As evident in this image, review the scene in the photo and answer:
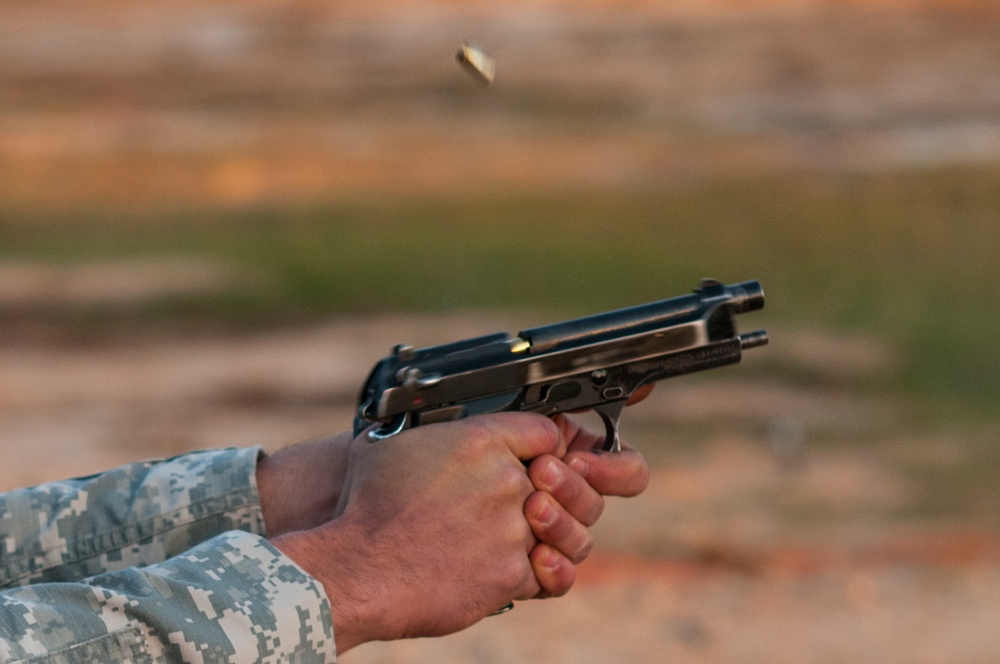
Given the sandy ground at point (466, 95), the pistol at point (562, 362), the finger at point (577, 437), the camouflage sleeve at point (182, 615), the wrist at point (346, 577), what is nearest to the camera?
the camouflage sleeve at point (182, 615)

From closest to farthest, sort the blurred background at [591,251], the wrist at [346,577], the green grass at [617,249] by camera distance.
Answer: the wrist at [346,577] < the blurred background at [591,251] < the green grass at [617,249]

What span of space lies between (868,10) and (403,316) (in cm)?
835

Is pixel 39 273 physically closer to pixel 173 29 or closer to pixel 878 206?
pixel 173 29

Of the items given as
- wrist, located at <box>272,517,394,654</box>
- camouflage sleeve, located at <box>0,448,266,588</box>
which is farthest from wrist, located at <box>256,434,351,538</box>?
wrist, located at <box>272,517,394,654</box>

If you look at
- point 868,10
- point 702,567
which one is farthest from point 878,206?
point 702,567

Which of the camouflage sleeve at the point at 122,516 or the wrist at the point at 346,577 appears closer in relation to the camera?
the wrist at the point at 346,577

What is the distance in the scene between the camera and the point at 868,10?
15195 millimetres

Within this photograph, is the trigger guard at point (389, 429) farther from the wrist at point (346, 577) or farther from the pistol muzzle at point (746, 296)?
the pistol muzzle at point (746, 296)

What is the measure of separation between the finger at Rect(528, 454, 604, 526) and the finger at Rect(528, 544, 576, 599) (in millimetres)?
72

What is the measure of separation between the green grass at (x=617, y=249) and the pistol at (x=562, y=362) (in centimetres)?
784

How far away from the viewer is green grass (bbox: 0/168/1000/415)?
34.9 ft

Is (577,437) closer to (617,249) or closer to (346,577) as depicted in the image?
(346,577)

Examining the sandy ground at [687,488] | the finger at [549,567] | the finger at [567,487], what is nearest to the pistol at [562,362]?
the finger at [567,487]

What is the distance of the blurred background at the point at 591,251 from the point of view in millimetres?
5535
